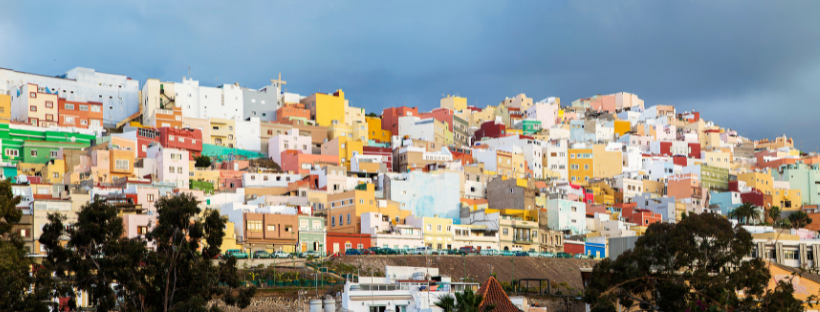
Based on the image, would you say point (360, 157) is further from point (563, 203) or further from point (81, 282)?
point (81, 282)

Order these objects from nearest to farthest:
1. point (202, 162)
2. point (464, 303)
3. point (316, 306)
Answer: point (464, 303)
point (316, 306)
point (202, 162)

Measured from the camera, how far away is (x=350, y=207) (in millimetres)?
71375

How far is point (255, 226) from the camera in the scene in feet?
210

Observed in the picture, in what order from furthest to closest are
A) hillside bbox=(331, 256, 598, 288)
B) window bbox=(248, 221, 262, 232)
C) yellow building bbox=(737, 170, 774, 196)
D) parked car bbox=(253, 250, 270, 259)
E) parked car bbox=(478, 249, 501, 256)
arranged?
yellow building bbox=(737, 170, 774, 196), parked car bbox=(478, 249, 501, 256), window bbox=(248, 221, 262, 232), hillside bbox=(331, 256, 598, 288), parked car bbox=(253, 250, 270, 259)

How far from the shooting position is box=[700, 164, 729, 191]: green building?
113m

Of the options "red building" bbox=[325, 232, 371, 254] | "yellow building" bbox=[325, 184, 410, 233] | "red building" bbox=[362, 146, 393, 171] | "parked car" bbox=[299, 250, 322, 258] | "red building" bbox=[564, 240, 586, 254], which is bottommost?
"red building" bbox=[564, 240, 586, 254]

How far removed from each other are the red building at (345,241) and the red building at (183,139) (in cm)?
3063

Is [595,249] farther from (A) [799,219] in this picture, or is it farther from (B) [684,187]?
(A) [799,219]

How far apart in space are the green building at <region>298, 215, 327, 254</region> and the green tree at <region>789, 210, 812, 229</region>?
4768 cm

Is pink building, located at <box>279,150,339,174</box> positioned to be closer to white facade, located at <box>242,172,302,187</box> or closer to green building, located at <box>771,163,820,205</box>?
white facade, located at <box>242,172,302,187</box>

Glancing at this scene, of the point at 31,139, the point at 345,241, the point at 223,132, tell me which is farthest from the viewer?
the point at 223,132

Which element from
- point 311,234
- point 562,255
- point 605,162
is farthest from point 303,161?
point 605,162

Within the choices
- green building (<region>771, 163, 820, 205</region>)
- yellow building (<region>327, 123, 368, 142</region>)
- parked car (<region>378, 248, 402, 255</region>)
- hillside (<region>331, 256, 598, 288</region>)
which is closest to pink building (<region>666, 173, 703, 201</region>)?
green building (<region>771, 163, 820, 205</region>)

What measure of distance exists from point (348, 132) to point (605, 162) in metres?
32.9
